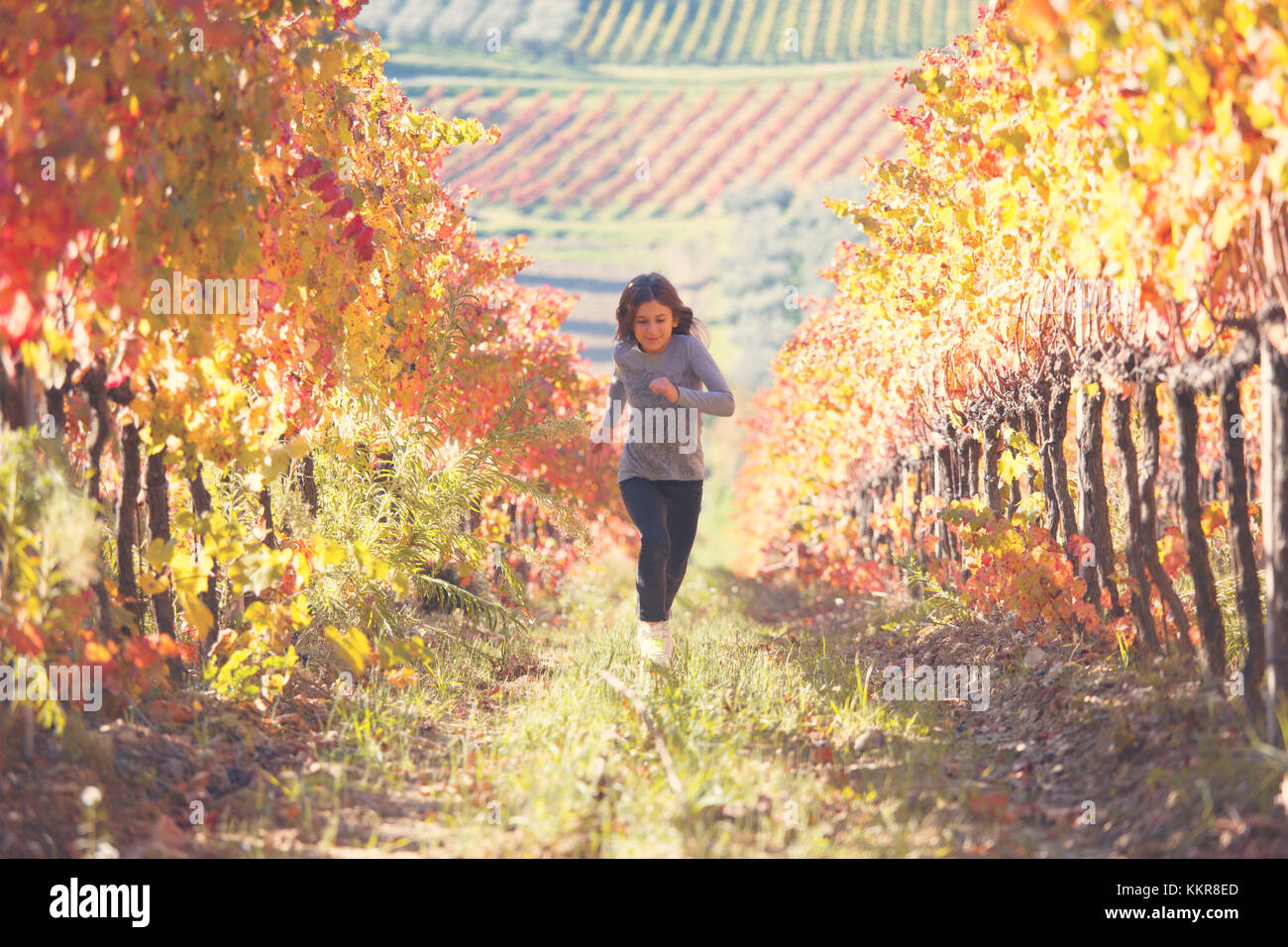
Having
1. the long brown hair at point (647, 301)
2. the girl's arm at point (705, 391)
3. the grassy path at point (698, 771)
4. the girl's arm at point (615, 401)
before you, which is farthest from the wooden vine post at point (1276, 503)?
the girl's arm at point (615, 401)

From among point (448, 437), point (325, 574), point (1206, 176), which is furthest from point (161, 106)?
point (448, 437)

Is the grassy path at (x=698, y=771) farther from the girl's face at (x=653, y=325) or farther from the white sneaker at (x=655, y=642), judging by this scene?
the girl's face at (x=653, y=325)

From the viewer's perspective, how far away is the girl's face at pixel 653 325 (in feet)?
19.1

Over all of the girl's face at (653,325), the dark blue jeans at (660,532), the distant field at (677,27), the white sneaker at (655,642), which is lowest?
the white sneaker at (655,642)

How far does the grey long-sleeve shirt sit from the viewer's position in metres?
5.75

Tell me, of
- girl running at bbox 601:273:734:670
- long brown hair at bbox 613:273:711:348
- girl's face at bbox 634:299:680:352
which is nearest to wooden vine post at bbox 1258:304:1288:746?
girl running at bbox 601:273:734:670

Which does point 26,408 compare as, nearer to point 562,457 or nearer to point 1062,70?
point 1062,70

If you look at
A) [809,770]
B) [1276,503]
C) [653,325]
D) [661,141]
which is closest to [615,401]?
[653,325]

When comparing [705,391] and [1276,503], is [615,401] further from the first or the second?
[1276,503]

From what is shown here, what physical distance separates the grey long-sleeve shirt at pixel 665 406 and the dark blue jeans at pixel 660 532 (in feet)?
0.25

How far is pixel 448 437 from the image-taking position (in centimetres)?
783

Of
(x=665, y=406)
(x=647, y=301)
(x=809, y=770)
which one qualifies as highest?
(x=647, y=301)

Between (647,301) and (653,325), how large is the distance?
0.12 m

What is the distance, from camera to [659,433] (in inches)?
227
